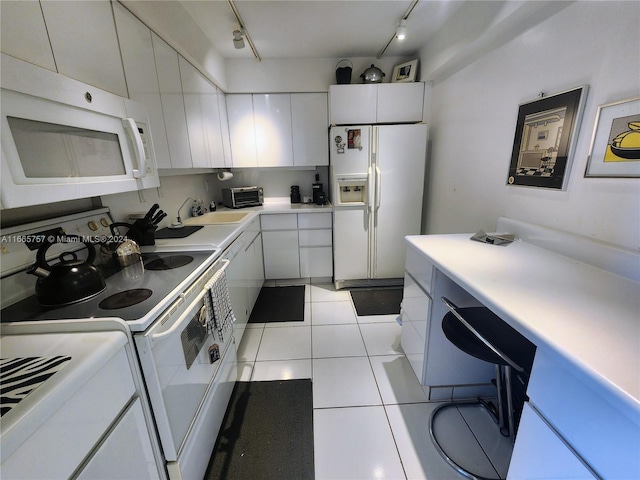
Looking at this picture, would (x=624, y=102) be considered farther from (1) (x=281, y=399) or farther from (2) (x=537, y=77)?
(1) (x=281, y=399)

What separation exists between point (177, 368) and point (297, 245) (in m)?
2.09

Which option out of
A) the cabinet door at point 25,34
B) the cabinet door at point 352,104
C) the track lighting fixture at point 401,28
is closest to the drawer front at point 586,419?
the cabinet door at point 25,34

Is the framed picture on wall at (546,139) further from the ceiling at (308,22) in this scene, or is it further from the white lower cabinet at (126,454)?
the white lower cabinet at (126,454)

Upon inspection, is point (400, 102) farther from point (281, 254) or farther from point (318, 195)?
point (281, 254)

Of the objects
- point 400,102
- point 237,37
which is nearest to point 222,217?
point 237,37

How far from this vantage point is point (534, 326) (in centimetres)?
74

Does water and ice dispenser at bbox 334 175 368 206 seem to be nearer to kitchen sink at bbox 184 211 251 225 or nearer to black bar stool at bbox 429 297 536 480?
kitchen sink at bbox 184 211 251 225

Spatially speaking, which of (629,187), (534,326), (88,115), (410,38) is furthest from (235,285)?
(410,38)

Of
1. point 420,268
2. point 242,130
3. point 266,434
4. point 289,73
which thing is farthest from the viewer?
point 242,130

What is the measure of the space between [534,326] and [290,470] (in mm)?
1260

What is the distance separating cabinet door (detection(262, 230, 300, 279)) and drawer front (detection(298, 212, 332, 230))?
0.44ft

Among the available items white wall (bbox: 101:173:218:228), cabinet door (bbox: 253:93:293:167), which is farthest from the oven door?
cabinet door (bbox: 253:93:293:167)

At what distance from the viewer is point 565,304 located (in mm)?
858

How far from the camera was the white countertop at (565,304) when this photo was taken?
1.92ft
